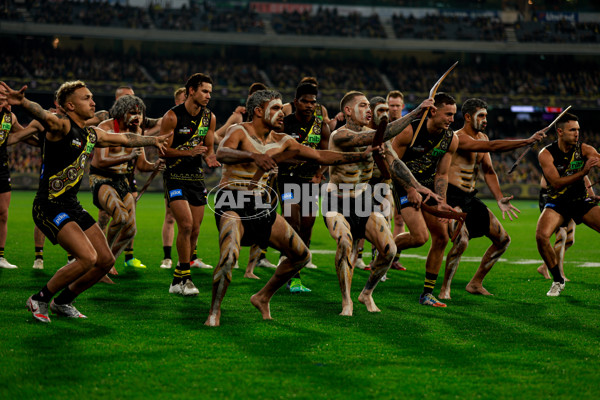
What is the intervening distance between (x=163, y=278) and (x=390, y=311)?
375 centimetres

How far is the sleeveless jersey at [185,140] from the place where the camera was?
8.78 m

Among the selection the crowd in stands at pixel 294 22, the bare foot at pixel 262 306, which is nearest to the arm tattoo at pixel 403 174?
the bare foot at pixel 262 306

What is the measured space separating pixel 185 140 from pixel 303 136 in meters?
1.58

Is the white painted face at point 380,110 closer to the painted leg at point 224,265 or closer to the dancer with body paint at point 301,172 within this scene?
the dancer with body paint at point 301,172

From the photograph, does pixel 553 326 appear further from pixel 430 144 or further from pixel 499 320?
pixel 430 144

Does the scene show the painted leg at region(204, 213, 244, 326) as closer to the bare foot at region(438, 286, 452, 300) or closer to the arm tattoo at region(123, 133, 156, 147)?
the arm tattoo at region(123, 133, 156, 147)

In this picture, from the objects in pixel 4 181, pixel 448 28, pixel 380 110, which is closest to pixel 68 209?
pixel 380 110

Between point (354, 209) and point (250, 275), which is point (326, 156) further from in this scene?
point (250, 275)

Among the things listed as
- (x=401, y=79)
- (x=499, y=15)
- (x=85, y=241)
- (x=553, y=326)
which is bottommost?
(x=553, y=326)

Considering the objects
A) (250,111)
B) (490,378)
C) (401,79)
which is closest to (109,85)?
(401,79)

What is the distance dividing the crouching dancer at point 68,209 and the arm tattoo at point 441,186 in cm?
→ 399

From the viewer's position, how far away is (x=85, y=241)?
6.57 meters

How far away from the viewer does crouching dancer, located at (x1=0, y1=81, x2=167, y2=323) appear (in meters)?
6.52

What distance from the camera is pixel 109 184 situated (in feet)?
30.9
